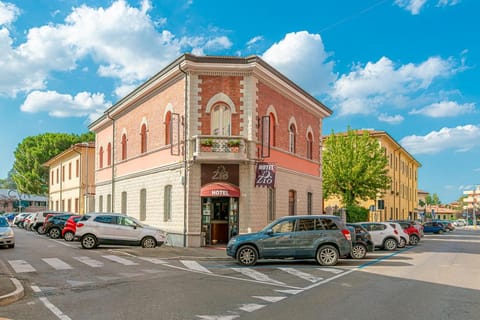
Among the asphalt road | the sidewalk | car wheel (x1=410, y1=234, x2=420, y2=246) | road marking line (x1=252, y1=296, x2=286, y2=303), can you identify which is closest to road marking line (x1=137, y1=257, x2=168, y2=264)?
the asphalt road

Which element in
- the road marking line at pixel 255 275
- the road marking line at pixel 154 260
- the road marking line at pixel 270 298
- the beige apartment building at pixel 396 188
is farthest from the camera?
the beige apartment building at pixel 396 188

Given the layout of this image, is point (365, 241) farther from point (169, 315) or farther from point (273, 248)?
point (169, 315)

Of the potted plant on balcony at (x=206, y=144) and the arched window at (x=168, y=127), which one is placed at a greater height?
the arched window at (x=168, y=127)

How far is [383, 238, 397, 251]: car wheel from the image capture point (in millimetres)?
23984

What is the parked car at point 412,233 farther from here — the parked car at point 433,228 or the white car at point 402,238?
the parked car at point 433,228

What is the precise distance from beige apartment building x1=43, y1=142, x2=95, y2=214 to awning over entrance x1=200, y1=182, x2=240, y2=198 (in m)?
22.6

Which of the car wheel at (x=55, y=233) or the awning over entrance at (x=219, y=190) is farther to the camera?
the car wheel at (x=55, y=233)

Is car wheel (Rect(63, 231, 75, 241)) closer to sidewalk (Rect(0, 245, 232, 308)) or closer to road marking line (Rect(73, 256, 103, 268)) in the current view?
sidewalk (Rect(0, 245, 232, 308))

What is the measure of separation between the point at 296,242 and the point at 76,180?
126 feet

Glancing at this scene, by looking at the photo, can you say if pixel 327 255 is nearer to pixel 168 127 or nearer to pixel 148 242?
pixel 148 242

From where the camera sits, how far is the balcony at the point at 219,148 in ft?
72.1

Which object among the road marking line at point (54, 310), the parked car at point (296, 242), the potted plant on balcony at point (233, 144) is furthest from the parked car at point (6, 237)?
the road marking line at point (54, 310)

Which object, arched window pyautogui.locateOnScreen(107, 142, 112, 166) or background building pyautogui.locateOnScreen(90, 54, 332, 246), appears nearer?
background building pyautogui.locateOnScreen(90, 54, 332, 246)

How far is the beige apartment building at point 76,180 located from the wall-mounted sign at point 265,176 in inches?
932
